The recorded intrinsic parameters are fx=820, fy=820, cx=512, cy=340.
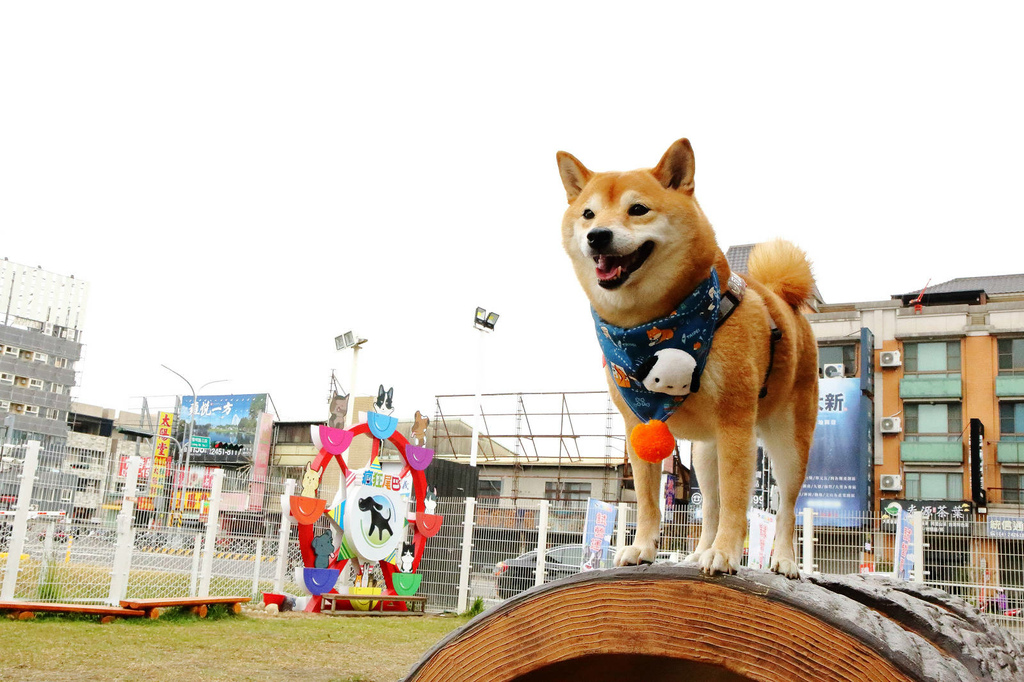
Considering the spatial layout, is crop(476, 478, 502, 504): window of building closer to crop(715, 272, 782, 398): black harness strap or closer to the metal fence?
the metal fence

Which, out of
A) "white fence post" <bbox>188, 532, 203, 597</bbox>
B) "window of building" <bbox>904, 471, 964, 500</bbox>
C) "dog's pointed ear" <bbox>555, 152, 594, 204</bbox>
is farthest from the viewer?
"window of building" <bbox>904, 471, 964, 500</bbox>

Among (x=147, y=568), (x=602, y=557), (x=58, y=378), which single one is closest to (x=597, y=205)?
(x=602, y=557)

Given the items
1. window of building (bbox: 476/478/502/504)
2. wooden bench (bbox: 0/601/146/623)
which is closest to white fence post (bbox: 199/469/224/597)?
wooden bench (bbox: 0/601/146/623)

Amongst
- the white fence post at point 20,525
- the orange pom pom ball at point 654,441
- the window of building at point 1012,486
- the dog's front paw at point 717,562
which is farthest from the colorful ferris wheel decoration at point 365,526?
the window of building at point 1012,486

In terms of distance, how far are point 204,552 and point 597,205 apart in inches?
414

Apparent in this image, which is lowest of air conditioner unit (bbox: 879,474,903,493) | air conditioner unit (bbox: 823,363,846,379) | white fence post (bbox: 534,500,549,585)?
white fence post (bbox: 534,500,549,585)

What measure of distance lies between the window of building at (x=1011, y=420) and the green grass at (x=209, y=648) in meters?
26.3

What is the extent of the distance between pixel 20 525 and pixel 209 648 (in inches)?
137

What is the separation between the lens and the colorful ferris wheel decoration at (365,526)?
12.1 m

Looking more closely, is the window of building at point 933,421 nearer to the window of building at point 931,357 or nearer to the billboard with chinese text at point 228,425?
the window of building at point 931,357

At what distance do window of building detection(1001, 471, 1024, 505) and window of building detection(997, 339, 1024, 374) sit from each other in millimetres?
3727

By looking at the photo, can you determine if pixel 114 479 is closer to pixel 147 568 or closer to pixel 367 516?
pixel 147 568

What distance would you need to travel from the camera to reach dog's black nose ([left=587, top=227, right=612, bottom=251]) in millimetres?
2195

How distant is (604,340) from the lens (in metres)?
2.38
